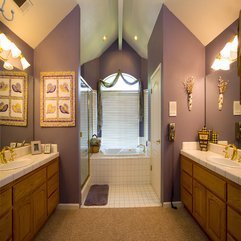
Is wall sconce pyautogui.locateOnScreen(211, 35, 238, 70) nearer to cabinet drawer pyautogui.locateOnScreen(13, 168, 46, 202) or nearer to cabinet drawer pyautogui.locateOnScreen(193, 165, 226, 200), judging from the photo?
cabinet drawer pyautogui.locateOnScreen(193, 165, 226, 200)

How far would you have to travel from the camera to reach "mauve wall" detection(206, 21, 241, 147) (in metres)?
1.92

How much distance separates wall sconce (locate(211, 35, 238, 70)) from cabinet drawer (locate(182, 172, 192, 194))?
1491 millimetres

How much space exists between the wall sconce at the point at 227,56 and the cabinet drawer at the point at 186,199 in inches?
67.5

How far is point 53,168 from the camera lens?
2.12 meters

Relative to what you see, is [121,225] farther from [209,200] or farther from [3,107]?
[3,107]

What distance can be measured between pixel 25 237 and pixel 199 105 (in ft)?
8.62

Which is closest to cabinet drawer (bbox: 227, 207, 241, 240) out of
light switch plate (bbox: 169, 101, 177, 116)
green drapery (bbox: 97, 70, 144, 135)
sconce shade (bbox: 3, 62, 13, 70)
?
light switch plate (bbox: 169, 101, 177, 116)

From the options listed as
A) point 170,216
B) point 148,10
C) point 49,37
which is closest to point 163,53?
point 148,10

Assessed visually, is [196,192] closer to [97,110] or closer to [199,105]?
[199,105]

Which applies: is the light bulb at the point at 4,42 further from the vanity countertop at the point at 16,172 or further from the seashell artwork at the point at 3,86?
the vanity countertop at the point at 16,172

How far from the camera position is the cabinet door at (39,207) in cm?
166

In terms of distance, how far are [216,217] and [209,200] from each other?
0.52 ft

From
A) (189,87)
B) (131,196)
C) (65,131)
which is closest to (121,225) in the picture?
(131,196)

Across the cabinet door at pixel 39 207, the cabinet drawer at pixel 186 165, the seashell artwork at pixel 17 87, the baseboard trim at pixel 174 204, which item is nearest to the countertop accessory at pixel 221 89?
the cabinet drawer at pixel 186 165
